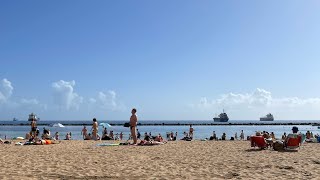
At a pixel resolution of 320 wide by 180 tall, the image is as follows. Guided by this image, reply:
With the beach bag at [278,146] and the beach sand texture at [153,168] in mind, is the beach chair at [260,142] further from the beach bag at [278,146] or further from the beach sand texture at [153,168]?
the beach sand texture at [153,168]

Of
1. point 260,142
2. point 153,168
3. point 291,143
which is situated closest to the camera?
point 153,168

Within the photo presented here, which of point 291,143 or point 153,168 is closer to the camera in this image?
point 153,168

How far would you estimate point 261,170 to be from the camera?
9430 mm

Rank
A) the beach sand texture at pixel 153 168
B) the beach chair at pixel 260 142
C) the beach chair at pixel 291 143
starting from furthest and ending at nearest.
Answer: the beach chair at pixel 260 142 < the beach chair at pixel 291 143 < the beach sand texture at pixel 153 168

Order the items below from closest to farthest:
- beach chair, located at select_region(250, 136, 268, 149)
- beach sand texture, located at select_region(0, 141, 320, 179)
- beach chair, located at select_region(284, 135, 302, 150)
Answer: beach sand texture, located at select_region(0, 141, 320, 179) → beach chair, located at select_region(284, 135, 302, 150) → beach chair, located at select_region(250, 136, 268, 149)

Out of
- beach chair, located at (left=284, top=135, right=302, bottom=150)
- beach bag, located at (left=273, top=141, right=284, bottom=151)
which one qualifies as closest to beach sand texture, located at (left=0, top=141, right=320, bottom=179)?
beach bag, located at (left=273, top=141, right=284, bottom=151)

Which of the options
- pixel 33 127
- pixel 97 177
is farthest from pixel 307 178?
pixel 33 127

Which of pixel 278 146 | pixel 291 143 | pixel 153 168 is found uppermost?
pixel 291 143

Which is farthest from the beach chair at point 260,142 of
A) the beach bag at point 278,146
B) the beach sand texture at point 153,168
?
the beach sand texture at point 153,168

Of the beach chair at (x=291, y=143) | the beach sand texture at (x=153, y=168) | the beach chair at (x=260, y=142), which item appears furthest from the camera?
the beach chair at (x=260, y=142)

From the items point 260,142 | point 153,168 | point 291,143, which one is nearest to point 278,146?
point 291,143

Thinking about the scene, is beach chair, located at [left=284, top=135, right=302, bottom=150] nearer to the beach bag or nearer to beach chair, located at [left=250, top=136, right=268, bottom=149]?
the beach bag

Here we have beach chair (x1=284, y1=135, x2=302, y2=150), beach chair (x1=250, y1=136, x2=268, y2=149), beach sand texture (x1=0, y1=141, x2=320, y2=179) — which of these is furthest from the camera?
beach chair (x1=250, y1=136, x2=268, y2=149)

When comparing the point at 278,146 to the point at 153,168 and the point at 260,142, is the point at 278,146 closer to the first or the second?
the point at 260,142
